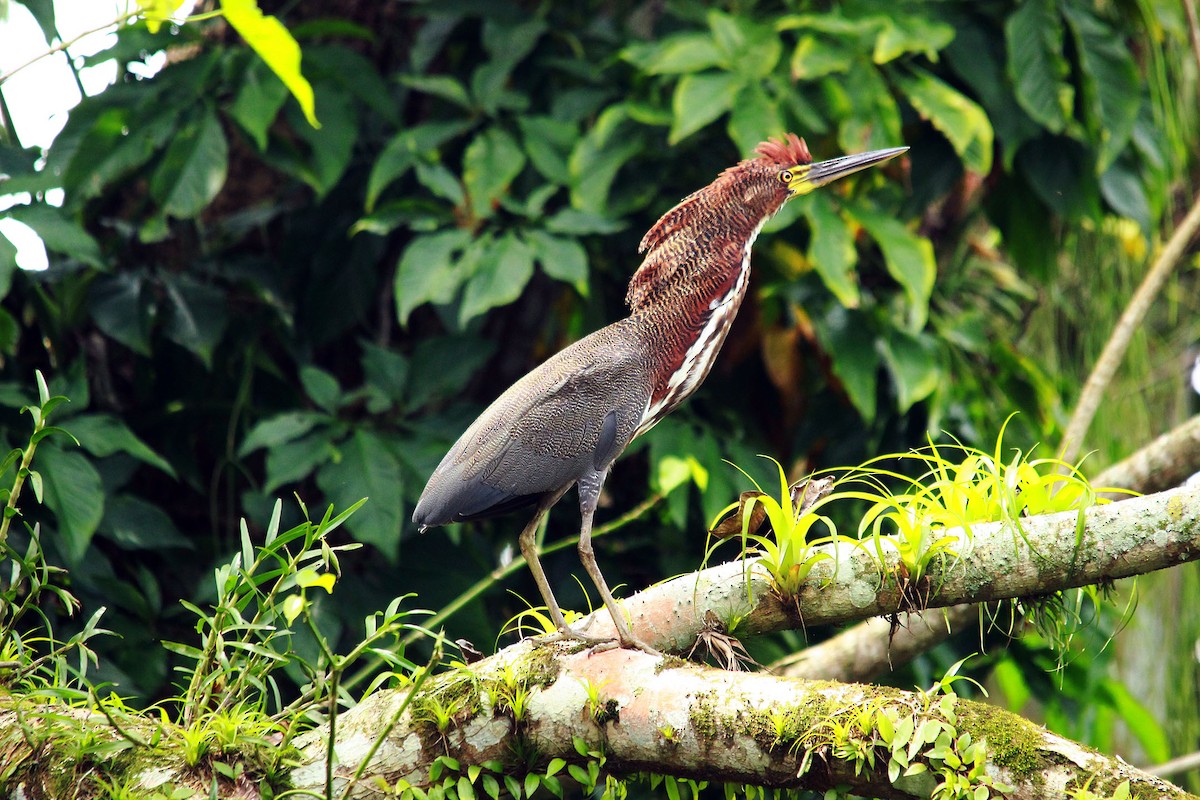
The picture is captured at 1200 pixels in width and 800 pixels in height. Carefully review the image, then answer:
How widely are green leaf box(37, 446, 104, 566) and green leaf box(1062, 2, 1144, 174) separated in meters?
3.81

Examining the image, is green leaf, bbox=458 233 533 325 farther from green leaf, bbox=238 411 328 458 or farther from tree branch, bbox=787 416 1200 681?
tree branch, bbox=787 416 1200 681

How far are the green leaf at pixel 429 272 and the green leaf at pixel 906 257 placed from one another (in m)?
1.49

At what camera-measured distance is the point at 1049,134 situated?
4805 mm

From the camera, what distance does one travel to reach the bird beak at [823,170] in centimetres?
371

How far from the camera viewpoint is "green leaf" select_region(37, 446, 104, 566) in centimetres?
372

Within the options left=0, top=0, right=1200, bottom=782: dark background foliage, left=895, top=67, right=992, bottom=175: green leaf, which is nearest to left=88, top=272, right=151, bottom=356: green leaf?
left=0, top=0, right=1200, bottom=782: dark background foliage

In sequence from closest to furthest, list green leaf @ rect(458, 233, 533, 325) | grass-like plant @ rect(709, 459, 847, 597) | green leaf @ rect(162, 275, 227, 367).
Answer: grass-like plant @ rect(709, 459, 847, 597)
green leaf @ rect(458, 233, 533, 325)
green leaf @ rect(162, 275, 227, 367)

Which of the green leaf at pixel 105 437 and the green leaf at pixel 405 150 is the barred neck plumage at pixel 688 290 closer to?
the green leaf at pixel 405 150

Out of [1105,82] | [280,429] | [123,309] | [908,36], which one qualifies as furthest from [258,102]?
[1105,82]

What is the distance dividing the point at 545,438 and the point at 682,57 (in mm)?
1677

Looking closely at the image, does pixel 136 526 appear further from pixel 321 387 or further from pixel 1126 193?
pixel 1126 193

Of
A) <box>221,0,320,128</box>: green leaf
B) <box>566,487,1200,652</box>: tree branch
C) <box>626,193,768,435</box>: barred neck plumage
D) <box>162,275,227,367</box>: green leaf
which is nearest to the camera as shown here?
<box>221,0,320,128</box>: green leaf

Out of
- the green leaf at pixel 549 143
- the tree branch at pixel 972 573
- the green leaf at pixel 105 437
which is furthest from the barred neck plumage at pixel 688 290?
the green leaf at pixel 105 437

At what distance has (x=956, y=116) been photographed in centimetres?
433
